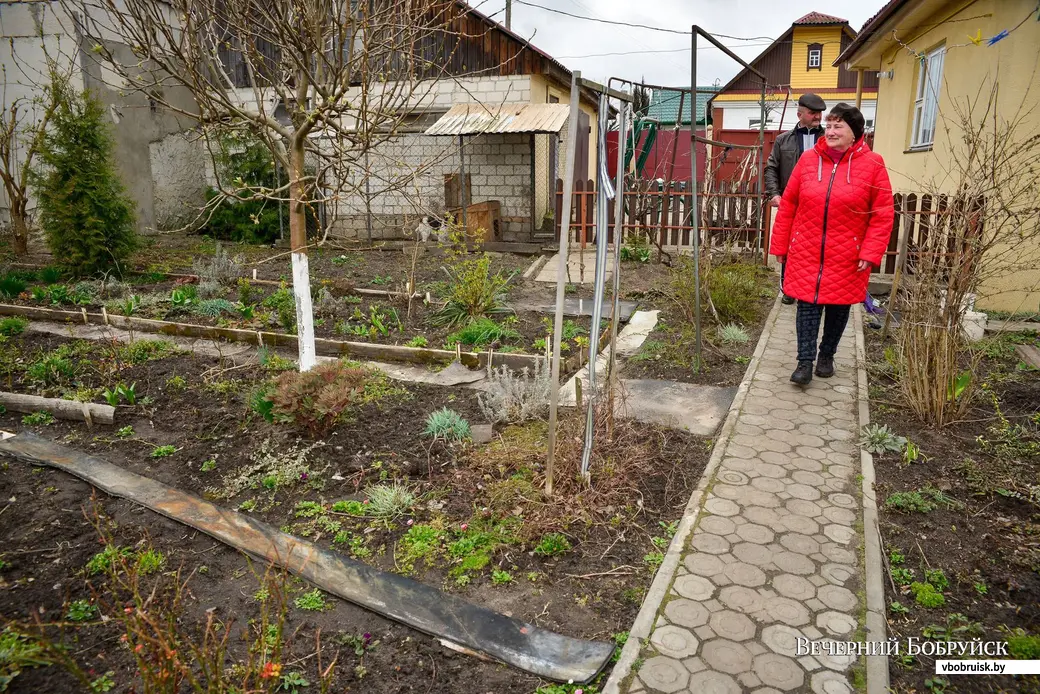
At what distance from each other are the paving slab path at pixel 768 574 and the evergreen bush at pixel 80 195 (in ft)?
27.2

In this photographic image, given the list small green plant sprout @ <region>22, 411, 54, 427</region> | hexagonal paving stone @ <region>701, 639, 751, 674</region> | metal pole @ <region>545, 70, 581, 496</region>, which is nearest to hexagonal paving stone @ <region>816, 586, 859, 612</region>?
hexagonal paving stone @ <region>701, 639, 751, 674</region>

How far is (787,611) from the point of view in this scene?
2.75m

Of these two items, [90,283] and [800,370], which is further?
[90,283]

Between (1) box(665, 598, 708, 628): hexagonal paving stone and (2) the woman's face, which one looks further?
(2) the woman's face

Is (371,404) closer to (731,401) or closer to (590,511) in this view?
(590,511)

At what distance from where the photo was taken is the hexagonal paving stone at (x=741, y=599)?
2.77m

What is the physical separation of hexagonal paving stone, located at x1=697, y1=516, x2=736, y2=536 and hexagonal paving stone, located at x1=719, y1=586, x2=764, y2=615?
1.42 ft

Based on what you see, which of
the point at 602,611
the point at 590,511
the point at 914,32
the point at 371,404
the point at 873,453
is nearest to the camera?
→ the point at 602,611

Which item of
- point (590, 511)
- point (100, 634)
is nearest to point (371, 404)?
point (590, 511)

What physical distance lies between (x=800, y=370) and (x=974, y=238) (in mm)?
1430

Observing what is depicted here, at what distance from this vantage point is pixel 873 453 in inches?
159

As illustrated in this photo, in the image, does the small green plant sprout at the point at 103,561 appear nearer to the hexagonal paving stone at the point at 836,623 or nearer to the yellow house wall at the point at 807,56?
the hexagonal paving stone at the point at 836,623

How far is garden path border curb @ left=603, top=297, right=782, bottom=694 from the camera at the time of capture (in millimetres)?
2484

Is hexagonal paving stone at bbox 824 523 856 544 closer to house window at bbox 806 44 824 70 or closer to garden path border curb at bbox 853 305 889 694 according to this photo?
garden path border curb at bbox 853 305 889 694
